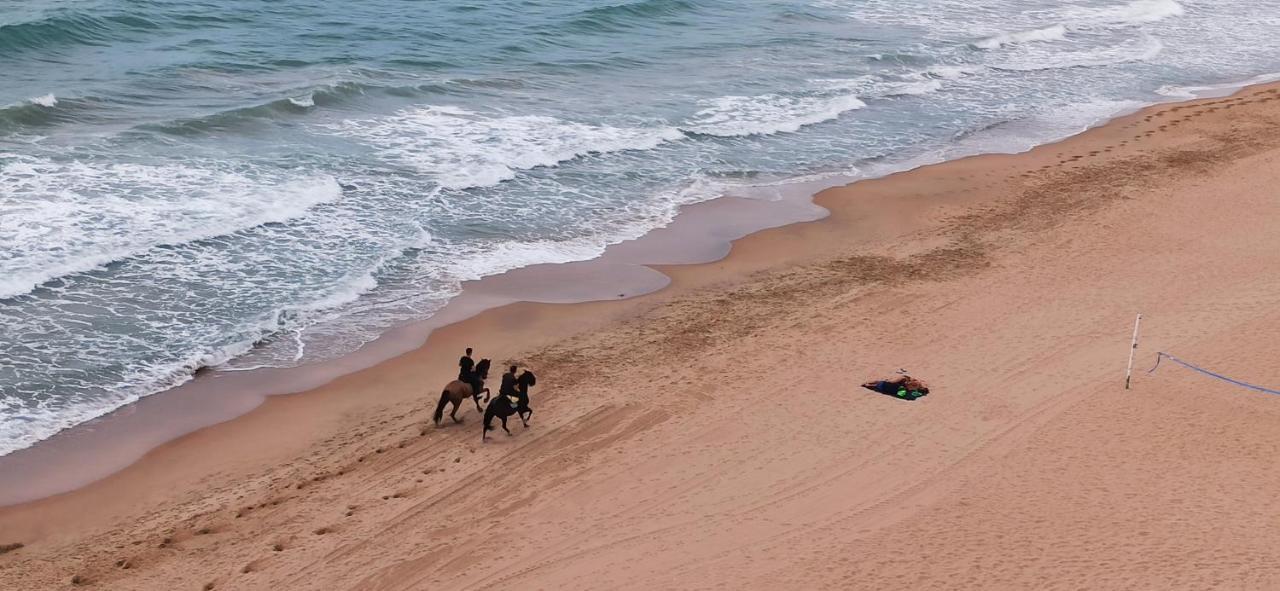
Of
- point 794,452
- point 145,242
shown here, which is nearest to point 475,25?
point 145,242

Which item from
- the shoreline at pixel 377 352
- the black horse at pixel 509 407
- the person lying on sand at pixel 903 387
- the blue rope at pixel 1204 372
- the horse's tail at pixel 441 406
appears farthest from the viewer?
the blue rope at pixel 1204 372

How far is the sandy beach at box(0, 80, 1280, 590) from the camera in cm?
1236

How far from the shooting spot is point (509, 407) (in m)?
14.8

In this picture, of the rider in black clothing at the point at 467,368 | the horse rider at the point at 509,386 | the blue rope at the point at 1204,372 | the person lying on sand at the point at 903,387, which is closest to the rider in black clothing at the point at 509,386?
the horse rider at the point at 509,386

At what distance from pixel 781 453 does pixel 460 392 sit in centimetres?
393

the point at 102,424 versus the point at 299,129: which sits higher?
the point at 299,129

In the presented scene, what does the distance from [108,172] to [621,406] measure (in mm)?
12380

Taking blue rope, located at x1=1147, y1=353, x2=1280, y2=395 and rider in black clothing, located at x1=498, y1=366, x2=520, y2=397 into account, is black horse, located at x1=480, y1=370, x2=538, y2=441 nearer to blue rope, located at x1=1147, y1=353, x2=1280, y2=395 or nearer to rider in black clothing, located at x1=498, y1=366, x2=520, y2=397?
rider in black clothing, located at x1=498, y1=366, x2=520, y2=397

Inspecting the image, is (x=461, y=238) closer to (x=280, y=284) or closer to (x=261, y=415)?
(x=280, y=284)

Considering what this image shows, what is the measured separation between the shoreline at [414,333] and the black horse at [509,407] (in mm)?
2961

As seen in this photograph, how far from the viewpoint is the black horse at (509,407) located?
48.0ft

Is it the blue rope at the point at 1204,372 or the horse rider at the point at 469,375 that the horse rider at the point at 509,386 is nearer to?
the horse rider at the point at 469,375

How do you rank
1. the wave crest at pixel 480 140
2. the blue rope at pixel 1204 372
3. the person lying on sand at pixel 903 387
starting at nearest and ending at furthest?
the person lying on sand at pixel 903 387
the blue rope at pixel 1204 372
the wave crest at pixel 480 140

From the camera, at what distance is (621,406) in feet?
51.4
